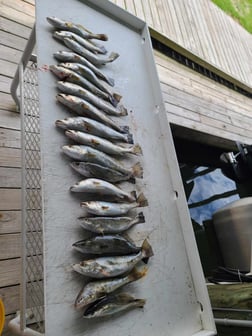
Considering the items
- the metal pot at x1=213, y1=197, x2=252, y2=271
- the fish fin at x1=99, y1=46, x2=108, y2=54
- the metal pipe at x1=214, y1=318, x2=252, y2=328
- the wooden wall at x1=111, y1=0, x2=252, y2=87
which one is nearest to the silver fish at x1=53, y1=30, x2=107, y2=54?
the fish fin at x1=99, y1=46, x2=108, y2=54

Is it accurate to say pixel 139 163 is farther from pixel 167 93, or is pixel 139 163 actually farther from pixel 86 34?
pixel 167 93

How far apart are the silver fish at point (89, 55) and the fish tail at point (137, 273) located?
98cm

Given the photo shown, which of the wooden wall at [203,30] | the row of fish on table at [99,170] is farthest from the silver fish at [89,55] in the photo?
the wooden wall at [203,30]

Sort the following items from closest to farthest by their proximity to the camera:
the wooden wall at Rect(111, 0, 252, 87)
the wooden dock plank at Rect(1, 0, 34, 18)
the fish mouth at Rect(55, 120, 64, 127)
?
the fish mouth at Rect(55, 120, 64, 127), the wooden dock plank at Rect(1, 0, 34, 18), the wooden wall at Rect(111, 0, 252, 87)

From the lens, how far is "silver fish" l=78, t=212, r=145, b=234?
845 mm

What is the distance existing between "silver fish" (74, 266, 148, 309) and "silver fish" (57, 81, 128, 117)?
2.23 ft

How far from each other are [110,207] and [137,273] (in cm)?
23

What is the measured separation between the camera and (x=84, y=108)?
1.08m

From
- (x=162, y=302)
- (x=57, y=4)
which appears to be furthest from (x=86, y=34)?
(x=162, y=302)

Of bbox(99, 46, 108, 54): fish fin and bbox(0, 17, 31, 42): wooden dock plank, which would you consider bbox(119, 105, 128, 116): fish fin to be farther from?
bbox(0, 17, 31, 42): wooden dock plank

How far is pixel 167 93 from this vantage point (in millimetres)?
2664

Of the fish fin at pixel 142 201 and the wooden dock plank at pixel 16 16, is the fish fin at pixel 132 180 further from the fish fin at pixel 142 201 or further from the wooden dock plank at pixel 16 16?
the wooden dock plank at pixel 16 16

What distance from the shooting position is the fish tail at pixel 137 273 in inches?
34.0

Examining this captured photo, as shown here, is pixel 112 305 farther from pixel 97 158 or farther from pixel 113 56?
pixel 113 56
